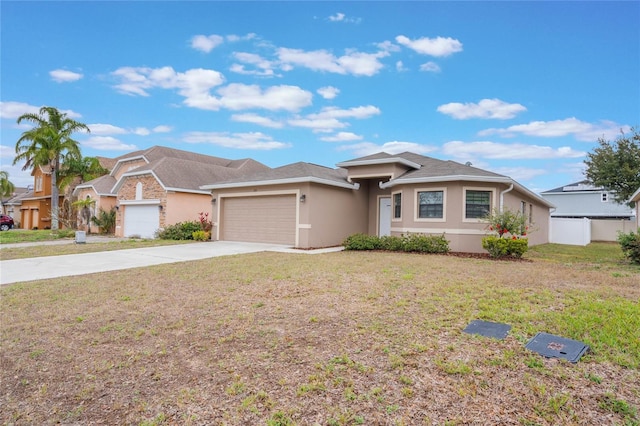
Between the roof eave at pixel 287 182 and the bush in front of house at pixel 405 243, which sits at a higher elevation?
the roof eave at pixel 287 182

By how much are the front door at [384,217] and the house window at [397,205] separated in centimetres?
147

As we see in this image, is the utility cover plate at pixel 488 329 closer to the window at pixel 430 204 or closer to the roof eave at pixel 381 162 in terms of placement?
the window at pixel 430 204

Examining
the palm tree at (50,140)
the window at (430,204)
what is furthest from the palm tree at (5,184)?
the window at (430,204)

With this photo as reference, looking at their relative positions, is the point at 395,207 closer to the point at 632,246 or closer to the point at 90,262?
the point at 632,246

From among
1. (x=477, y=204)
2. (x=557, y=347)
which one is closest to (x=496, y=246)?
(x=477, y=204)

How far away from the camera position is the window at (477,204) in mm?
12852

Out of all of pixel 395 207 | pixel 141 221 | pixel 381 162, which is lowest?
pixel 141 221

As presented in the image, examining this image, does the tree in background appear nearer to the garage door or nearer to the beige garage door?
the beige garage door

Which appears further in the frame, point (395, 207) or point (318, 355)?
point (395, 207)

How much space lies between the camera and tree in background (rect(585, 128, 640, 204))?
76.5 ft

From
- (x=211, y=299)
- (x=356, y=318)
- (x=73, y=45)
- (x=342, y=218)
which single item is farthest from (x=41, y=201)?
(x=356, y=318)

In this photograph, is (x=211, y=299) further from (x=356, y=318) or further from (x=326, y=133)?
(x=326, y=133)

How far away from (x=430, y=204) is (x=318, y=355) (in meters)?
10.9

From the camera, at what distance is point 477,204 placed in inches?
508
